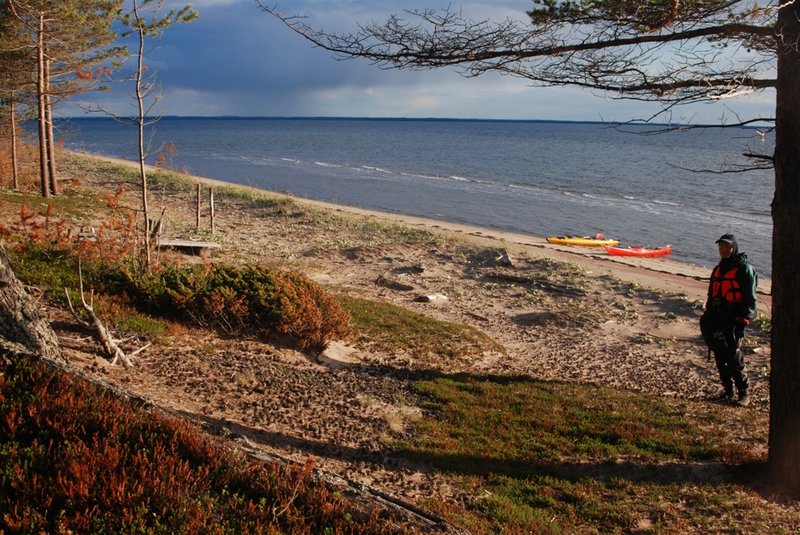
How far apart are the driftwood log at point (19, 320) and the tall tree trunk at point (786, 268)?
6.79 metres

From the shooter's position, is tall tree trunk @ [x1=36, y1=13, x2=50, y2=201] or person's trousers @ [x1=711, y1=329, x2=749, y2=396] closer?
person's trousers @ [x1=711, y1=329, x2=749, y2=396]

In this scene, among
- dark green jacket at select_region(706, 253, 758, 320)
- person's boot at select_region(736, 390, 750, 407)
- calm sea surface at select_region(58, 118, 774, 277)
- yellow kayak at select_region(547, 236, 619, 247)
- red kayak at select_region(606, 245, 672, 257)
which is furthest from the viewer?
calm sea surface at select_region(58, 118, 774, 277)

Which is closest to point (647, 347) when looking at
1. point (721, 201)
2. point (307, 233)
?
point (307, 233)

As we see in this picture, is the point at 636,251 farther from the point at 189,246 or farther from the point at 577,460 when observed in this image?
the point at 577,460

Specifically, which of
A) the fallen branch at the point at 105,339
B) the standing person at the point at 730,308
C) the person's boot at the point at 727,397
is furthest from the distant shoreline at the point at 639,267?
the fallen branch at the point at 105,339

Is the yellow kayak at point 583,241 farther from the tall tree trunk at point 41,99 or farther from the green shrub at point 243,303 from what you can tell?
the tall tree trunk at point 41,99

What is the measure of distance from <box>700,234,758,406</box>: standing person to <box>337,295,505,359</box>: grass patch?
3.89m

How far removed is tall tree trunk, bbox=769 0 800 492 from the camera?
584cm

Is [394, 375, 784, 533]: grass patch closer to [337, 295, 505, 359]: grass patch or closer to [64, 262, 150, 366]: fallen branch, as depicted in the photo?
[337, 295, 505, 359]: grass patch

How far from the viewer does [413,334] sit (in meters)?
11.8

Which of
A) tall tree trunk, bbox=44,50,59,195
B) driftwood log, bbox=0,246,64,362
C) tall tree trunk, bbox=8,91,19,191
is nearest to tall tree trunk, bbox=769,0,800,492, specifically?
driftwood log, bbox=0,246,64,362

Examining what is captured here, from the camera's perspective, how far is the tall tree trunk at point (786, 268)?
584 centimetres

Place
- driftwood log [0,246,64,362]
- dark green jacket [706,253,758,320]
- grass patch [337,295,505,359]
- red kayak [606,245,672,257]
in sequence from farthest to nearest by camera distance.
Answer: red kayak [606,245,672,257] → grass patch [337,295,505,359] → dark green jacket [706,253,758,320] → driftwood log [0,246,64,362]

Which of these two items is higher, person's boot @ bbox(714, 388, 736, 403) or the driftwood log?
the driftwood log
